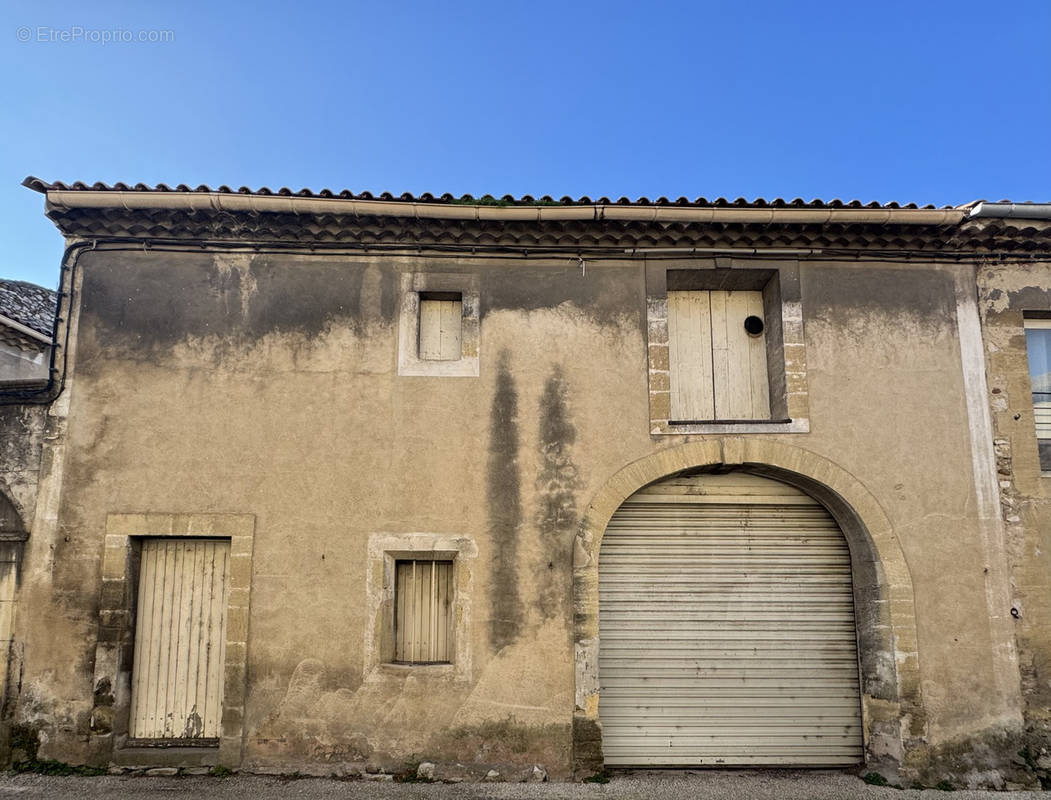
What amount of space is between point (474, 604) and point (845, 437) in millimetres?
3755

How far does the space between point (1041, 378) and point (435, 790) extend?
6.85m

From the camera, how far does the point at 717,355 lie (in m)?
6.78

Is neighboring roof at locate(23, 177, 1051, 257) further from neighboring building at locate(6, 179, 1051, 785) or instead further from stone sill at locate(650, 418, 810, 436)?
stone sill at locate(650, 418, 810, 436)

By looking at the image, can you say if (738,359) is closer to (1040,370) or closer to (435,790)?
(1040,370)

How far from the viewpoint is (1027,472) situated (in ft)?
20.9

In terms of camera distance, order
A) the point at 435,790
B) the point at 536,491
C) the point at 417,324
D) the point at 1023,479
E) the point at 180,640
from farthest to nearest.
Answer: the point at 417,324, the point at 1023,479, the point at 536,491, the point at 180,640, the point at 435,790

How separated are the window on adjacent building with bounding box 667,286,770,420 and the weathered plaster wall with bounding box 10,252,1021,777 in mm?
453

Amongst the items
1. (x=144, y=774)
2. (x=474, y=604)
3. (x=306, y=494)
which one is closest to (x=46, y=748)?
(x=144, y=774)

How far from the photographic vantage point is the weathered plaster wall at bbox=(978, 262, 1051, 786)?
603 cm

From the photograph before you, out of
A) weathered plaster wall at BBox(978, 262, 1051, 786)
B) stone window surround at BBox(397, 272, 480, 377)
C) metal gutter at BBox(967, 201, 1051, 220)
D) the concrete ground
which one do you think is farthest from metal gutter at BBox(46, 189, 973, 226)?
the concrete ground

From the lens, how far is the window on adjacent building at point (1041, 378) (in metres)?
6.56

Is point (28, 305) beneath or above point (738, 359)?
above

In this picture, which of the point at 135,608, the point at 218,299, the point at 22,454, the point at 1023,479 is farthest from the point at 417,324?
the point at 1023,479

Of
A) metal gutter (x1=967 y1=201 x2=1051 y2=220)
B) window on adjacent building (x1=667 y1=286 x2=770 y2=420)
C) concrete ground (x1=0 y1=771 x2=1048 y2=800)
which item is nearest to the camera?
concrete ground (x1=0 y1=771 x2=1048 y2=800)
